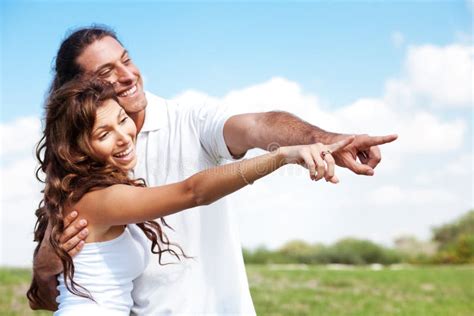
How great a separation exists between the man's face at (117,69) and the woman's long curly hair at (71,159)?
518 millimetres

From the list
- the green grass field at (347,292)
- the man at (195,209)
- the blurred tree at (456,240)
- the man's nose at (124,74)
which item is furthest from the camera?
the blurred tree at (456,240)

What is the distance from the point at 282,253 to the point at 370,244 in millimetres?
1986

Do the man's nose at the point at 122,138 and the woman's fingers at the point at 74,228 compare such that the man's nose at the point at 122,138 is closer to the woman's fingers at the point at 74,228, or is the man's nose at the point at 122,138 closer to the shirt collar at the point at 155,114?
the woman's fingers at the point at 74,228

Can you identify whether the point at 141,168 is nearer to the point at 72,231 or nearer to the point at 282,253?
the point at 72,231

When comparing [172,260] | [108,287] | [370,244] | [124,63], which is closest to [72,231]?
[108,287]

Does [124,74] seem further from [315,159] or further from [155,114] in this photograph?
[315,159]

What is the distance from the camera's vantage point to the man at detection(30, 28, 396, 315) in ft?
10.6

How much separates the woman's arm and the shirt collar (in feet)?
2.54

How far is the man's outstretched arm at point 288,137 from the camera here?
9.02ft

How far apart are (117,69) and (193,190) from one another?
1434 millimetres

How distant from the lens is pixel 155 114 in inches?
140

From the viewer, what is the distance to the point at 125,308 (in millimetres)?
3018

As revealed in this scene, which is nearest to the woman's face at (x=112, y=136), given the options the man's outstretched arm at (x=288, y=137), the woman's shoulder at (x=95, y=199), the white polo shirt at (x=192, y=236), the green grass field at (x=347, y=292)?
the woman's shoulder at (x=95, y=199)

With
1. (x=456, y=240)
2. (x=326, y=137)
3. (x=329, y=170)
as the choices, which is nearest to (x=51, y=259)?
(x=326, y=137)
